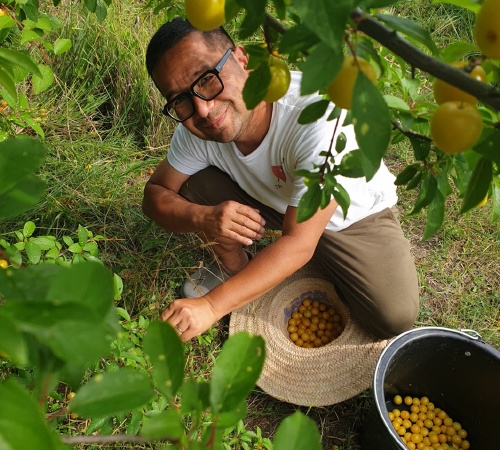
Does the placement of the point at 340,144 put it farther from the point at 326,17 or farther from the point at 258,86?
the point at 326,17

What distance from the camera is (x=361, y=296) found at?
6.06ft

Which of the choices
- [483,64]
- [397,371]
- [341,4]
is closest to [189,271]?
[397,371]

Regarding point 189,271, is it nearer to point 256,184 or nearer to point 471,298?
point 256,184

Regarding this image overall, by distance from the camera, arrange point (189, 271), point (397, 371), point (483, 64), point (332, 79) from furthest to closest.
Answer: point (189, 271) < point (397, 371) < point (483, 64) < point (332, 79)

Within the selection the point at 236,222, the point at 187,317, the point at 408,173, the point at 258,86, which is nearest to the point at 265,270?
the point at 236,222

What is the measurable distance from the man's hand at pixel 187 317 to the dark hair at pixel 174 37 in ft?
2.01

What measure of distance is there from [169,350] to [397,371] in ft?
4.86

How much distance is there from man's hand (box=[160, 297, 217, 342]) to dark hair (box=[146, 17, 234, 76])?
611 mm

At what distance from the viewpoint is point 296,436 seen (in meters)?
0.37

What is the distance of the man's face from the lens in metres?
1.39

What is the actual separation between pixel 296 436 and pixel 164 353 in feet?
0.34

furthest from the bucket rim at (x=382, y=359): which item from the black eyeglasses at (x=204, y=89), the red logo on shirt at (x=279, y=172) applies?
the black eyeglasses at (x=204, y=89)

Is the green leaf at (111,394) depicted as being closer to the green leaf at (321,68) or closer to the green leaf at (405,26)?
the green leaf at (321,68)

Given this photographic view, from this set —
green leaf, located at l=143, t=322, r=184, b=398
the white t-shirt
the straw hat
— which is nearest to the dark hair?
the white t-shirt
